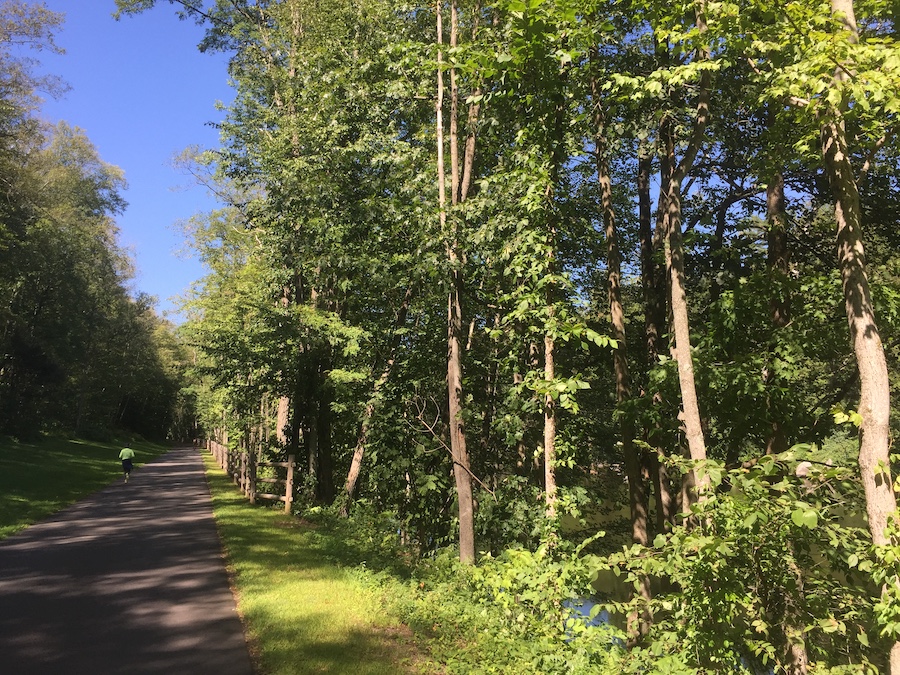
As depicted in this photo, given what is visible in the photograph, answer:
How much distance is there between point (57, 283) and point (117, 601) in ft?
116

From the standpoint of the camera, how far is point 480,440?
35.3 feet

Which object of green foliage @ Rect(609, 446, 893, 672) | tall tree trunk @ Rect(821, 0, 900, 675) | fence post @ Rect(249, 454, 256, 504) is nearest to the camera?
tall tree trunk @ Rect(821, 0, 900, 675)

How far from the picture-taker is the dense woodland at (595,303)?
450 centimetres

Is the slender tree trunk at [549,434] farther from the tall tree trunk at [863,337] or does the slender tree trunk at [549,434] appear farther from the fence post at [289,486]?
the fence post at [289,486]

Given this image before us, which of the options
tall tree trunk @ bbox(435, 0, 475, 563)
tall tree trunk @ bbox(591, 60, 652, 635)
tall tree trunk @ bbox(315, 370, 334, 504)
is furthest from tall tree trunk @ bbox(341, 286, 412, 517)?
tall tree trunk @ bbox(591, 60, 652, 635)

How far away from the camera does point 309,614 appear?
20.4 feet

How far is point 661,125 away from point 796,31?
3606mm

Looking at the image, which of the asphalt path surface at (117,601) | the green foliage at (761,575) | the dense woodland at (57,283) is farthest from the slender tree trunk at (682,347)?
the dense woodland at (57,283)

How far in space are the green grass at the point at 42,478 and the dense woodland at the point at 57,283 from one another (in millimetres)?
4791

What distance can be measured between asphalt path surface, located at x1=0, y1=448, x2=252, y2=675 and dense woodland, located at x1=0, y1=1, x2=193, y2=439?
12.9 m

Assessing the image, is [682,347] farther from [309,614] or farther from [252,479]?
[252,479]

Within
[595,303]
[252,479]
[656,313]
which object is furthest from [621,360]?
[252,479]

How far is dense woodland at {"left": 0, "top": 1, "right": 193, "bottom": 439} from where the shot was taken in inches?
987

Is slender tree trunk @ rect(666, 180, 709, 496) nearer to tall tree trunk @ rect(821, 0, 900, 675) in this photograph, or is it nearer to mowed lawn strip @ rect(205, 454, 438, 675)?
tall tree trunk @ rect(821, 0, 900, 675)
